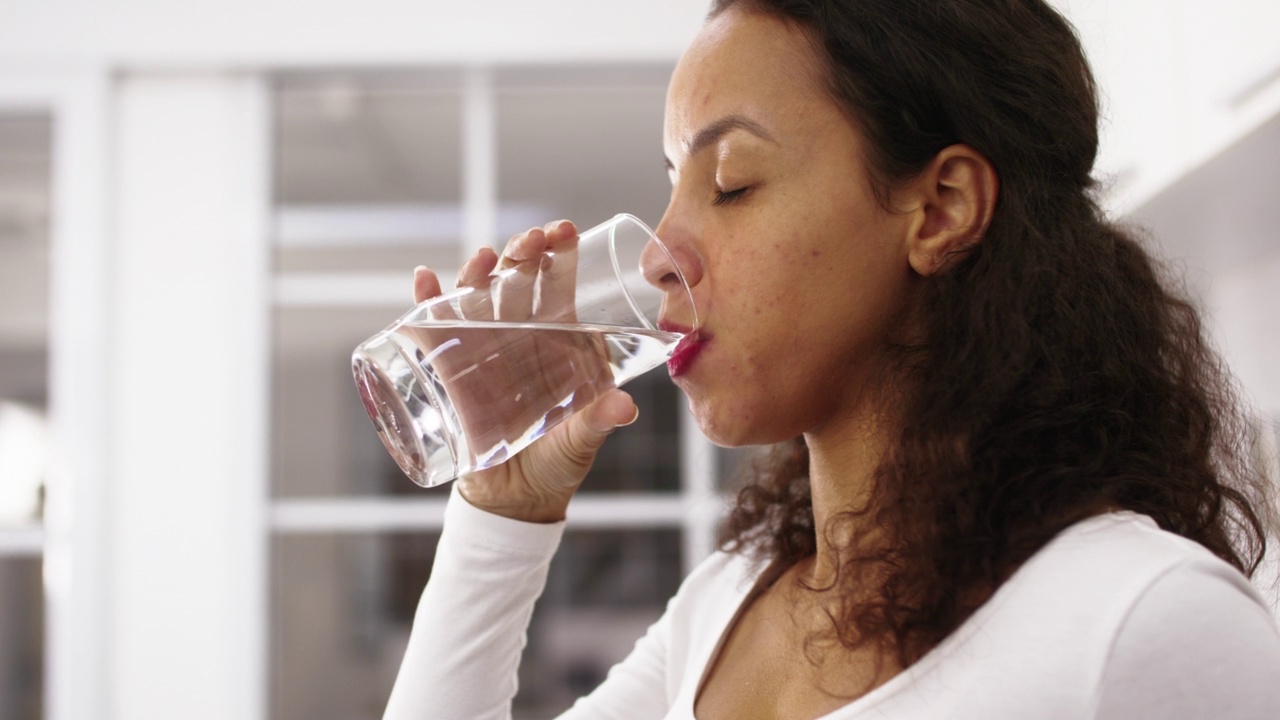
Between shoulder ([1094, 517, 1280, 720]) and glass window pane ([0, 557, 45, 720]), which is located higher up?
shoulder ([1094, 517, 1280, 720])

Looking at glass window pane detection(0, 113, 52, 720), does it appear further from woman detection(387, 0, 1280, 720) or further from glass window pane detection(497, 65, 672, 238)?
woman detection(387, 0, 1280, 720)

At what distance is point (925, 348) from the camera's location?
2.28 ft

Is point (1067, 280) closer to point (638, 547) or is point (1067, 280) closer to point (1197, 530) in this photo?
point (1197, 530)

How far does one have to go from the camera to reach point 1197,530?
2.17 feet

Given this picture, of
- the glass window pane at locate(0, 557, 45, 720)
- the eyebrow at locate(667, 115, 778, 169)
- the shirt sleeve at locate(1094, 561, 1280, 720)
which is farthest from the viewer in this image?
the glass window pane at locate(0, 557, 45, 720)

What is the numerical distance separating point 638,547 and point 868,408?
1669mm

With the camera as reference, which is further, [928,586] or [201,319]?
[201,319]

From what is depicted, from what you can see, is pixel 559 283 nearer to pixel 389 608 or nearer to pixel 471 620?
pixel 471 620

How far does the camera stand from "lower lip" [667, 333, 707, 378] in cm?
72

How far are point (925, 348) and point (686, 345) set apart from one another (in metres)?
0.16

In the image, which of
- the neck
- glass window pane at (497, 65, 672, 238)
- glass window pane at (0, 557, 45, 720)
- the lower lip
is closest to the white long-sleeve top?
the neck

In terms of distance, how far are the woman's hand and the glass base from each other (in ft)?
0.10

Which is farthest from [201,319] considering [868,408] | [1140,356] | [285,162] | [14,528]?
[1140,356]

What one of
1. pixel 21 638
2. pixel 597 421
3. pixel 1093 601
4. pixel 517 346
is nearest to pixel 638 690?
pixel 597 421
